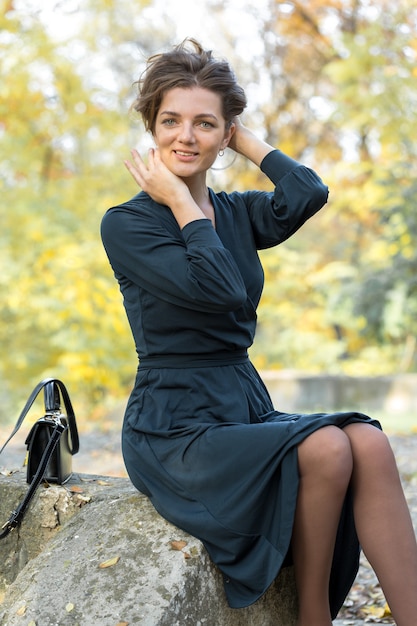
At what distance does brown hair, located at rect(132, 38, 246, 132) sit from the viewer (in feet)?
8.52

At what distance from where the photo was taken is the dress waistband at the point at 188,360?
250 cm

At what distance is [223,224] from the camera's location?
2.77 metres

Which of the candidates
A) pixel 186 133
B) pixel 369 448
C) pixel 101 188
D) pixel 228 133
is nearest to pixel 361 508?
pixel 369 448

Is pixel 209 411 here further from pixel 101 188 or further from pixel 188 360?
pixel 101 188

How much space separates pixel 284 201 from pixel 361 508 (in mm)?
1121

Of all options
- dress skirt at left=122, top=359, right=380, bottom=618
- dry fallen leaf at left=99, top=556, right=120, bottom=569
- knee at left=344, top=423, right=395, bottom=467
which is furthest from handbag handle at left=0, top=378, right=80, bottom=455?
→ knee at left=344, top=423, right=395, bottom=467

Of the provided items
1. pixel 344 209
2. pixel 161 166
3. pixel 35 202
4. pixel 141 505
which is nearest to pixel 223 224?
pixel 161 166

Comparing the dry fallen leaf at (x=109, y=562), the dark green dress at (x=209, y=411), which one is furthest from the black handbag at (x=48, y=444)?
the dry fallen leaf at (x=109, y=562)

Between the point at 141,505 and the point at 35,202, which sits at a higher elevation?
the point at 35,202

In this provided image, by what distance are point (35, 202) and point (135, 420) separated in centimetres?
739

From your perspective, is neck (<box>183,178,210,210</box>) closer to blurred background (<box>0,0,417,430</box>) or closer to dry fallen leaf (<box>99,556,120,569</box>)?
dry fallen leaf (<box>99,556,120,569</box>)

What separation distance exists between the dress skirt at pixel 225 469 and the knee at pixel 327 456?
25mm

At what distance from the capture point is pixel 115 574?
221 centimetres

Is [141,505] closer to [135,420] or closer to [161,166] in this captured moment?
[135,420]
